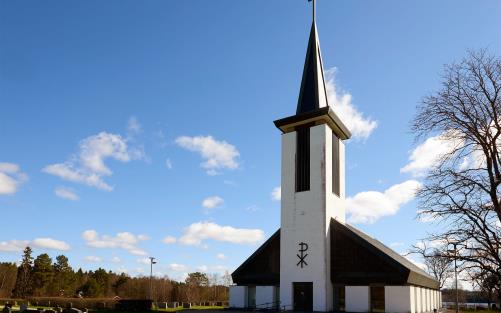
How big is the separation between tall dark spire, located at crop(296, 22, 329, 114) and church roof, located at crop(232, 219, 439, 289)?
997cm

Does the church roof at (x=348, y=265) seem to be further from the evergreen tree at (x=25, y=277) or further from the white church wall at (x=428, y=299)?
the evergreen tree at (x=25, y=277)

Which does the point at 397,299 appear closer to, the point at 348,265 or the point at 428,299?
the point at 348,265

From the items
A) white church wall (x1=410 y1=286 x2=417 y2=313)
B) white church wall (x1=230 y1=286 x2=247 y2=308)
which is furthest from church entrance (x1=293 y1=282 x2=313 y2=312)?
white church wall (x1=410 y1=286 x2=417 y2=313)

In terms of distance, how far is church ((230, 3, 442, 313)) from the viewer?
2886 cm

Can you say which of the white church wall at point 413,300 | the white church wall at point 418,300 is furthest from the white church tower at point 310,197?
the white church wall at point 418,300

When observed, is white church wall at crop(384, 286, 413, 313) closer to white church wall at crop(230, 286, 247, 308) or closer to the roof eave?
white church wall at crop(230, 286, 247, 308)

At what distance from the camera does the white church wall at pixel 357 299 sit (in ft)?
94.4

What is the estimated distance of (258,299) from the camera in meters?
33.3

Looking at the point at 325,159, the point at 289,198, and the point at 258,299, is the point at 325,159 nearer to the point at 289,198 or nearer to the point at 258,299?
the point at 289,198

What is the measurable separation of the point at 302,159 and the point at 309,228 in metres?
5.37

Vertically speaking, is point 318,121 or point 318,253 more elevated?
point 318,121

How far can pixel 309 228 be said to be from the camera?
31.9m

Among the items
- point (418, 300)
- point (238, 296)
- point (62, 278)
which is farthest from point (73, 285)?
point (418, 300)

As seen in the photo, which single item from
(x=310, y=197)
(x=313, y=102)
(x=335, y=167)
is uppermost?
(x=313, y=102)
